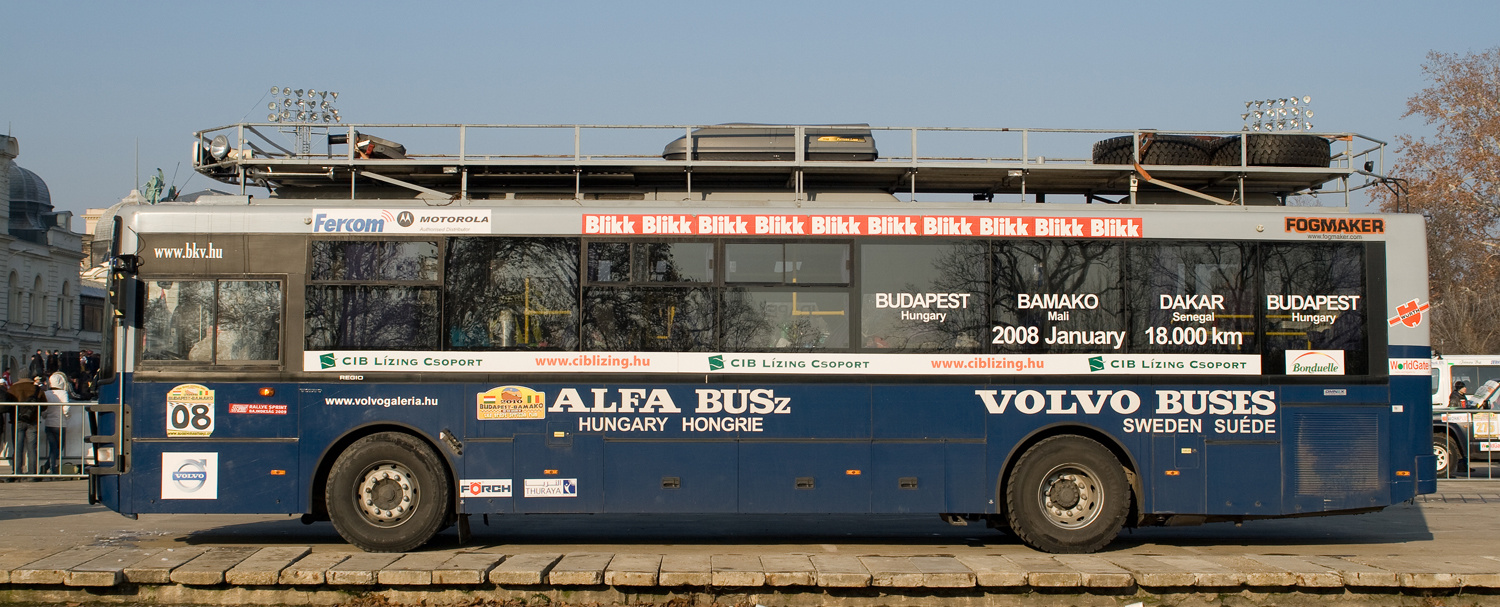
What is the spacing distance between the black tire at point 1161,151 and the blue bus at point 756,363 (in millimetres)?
933

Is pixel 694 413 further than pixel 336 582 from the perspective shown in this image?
Yes

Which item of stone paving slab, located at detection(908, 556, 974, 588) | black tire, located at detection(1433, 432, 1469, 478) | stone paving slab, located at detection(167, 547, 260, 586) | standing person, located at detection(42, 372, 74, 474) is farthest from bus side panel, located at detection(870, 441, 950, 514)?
standing person, located at detection(42, 372, 74, 474)

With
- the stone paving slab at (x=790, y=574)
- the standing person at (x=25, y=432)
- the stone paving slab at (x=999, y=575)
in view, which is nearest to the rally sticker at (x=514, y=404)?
the stone paving slab at (x=790, y=574)

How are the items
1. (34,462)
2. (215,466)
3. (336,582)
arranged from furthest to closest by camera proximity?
(34,462) → (215,466) → (336,582)

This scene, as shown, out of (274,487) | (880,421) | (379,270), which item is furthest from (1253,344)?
(274,487)

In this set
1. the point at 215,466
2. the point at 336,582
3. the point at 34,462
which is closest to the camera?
the point at 336,582

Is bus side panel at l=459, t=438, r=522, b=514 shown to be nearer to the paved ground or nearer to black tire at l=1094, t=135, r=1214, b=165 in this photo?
the paved ground

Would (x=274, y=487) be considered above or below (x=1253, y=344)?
below

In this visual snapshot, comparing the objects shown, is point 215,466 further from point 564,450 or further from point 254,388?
point 564,450

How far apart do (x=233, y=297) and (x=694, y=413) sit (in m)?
4.34

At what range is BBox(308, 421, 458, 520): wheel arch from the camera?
995 cm

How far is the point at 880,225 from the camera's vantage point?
33.4 ft

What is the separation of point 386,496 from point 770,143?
16.1 feet

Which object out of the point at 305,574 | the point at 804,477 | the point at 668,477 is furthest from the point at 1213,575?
the point at 305,574
